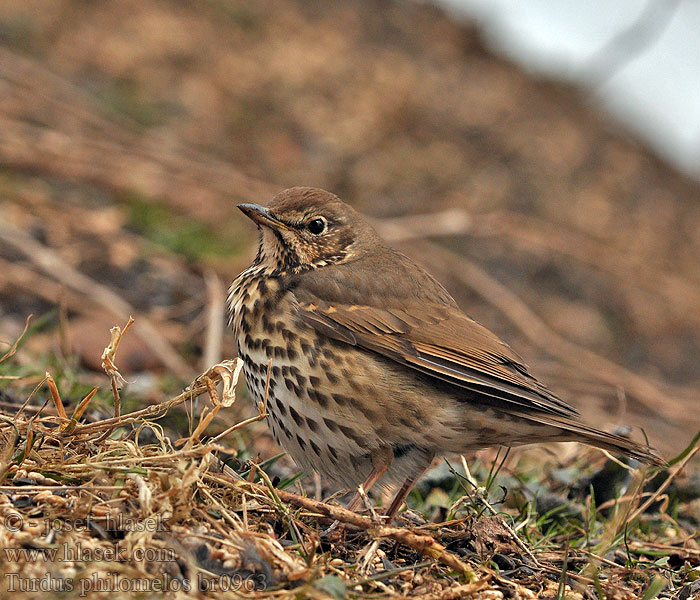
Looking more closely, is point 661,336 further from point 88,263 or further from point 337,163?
point 88,263

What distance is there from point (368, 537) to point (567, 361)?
506 centimetres

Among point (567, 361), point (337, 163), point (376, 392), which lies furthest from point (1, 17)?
point (376, 392)

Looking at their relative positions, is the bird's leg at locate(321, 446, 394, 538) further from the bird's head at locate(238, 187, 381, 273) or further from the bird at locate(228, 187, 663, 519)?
the bird's head at locate(238, 187, 381, 273)

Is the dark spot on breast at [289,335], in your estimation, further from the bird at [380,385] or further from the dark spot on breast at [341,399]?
the dark spot on breast at [341,399]

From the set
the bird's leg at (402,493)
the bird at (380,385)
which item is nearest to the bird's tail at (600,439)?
the bird at (380,385)

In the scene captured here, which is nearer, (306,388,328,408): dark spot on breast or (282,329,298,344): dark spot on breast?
(306,388,328,408): dark spot on breast

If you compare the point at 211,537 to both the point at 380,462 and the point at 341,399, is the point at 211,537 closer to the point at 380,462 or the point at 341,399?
the point at 341,399

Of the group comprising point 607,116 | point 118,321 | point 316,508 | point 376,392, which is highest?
point 607,116

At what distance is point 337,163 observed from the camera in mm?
11312

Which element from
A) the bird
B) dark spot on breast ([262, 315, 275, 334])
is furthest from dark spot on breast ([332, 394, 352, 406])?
dark spot on breast ([262, 315, 275, 334])

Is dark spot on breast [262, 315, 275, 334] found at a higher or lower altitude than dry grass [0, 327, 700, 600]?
higher

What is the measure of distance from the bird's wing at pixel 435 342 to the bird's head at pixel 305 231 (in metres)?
0.28

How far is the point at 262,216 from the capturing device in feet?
13.4

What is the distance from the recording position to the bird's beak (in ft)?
13.4
